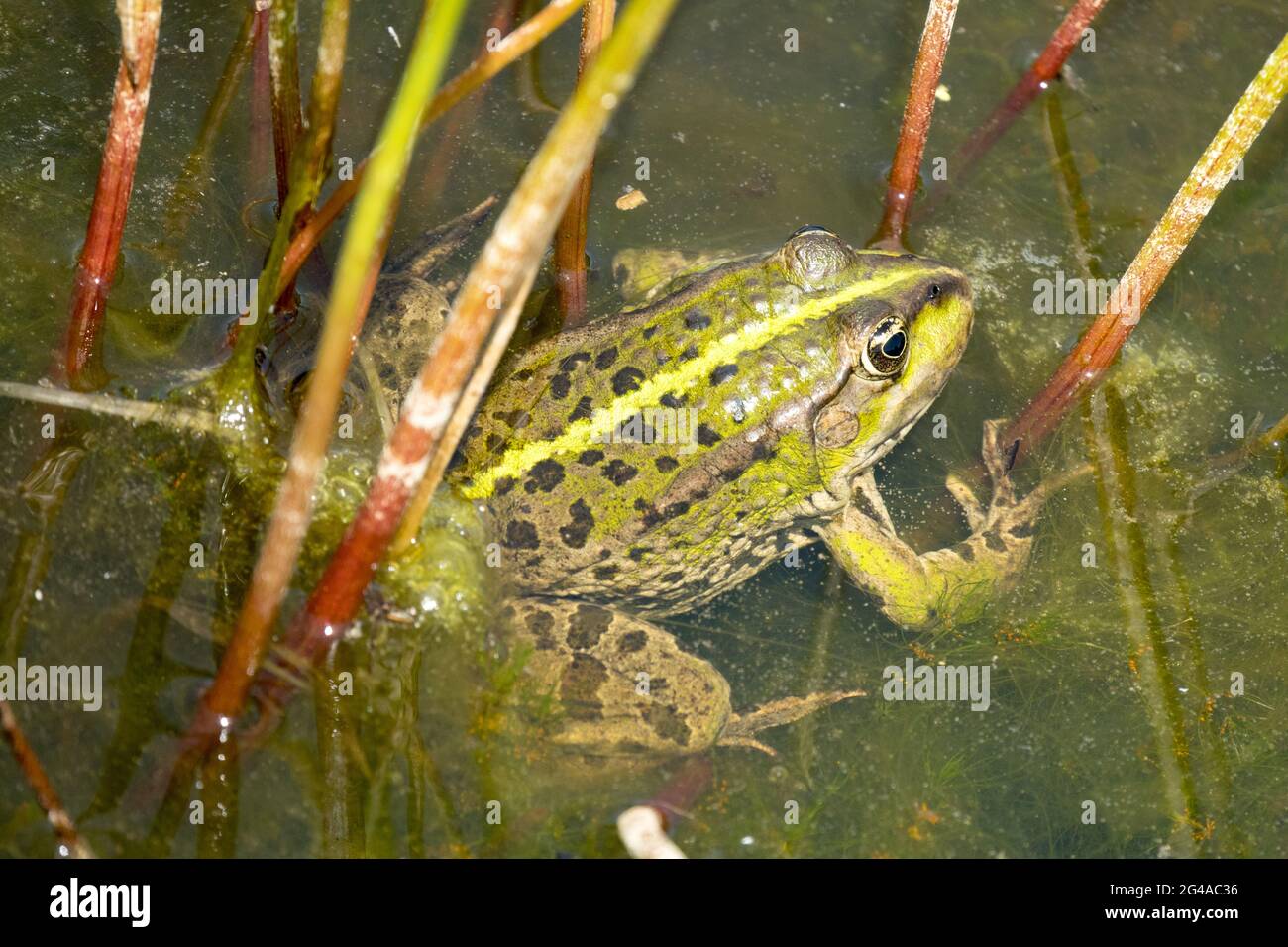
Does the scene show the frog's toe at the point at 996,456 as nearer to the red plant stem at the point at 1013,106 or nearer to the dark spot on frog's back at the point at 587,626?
the red plant stem at the point at 1013,106

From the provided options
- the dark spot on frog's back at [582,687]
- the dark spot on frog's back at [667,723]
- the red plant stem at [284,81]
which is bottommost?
the dark spot on frog's back at [667,723]

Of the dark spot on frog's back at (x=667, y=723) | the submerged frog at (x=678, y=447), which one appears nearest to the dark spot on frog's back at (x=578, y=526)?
the submerged frog at (x=678, y=447)

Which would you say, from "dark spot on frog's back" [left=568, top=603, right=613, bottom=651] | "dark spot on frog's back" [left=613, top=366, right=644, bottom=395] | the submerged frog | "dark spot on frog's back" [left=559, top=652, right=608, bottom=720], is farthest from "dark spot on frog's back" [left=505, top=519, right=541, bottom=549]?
"dark spot on frog's back" [left=613, top=366, right=644, bottom=395]

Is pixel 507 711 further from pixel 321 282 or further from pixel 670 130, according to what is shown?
pixel 670 130

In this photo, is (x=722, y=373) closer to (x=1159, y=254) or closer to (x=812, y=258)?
(x=812, y=258)

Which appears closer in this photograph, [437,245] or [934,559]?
[934,559]

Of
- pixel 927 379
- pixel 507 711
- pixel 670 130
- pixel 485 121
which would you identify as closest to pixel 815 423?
pixel 927 379

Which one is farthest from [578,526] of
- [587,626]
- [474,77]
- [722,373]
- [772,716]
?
[474,77]
